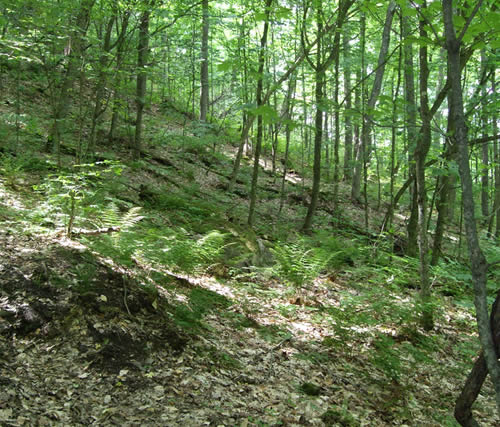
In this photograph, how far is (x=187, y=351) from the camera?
357cm

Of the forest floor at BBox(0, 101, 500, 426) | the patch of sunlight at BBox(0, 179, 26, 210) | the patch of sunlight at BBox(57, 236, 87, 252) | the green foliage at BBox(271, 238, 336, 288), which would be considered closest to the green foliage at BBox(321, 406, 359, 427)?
the forest floor at BBox(0, 101, 500, 426)

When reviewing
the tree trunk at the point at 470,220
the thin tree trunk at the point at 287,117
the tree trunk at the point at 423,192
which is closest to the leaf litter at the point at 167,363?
the tree trunk at the point at 423,192

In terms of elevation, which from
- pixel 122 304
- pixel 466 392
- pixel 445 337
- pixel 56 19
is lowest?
pixel 445 337

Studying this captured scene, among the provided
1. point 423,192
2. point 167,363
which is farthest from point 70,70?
point 423,192

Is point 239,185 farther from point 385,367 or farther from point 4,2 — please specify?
point 385,367

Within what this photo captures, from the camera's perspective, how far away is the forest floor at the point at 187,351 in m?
2.79

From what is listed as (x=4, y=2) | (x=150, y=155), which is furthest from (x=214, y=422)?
(x=150, y=155)

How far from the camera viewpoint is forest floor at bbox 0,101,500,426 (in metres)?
2.79

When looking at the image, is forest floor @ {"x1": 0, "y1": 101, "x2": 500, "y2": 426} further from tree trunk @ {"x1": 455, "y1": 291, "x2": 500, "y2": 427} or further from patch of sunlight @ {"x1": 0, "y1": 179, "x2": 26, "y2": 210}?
tree trunk @ {"x1": 455, "y1": 291, "x2": 500, "y2": 427}

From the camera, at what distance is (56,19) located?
18.6ft

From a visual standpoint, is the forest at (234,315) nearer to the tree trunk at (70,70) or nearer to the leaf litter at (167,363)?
the leaf litter at (167,363)

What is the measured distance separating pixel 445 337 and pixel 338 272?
7.71 ft

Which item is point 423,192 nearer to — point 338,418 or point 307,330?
point 307,330

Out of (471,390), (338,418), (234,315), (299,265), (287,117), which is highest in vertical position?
(287,117)
